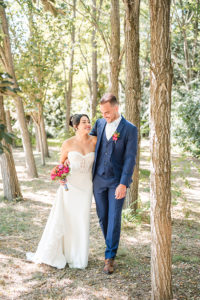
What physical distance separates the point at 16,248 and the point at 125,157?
7.11 feet

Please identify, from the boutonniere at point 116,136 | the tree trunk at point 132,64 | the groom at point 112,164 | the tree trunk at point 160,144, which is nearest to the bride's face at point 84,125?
the groom at point 112,164

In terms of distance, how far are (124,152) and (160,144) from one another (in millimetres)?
1078

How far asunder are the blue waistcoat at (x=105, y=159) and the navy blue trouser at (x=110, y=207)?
0.25 feet

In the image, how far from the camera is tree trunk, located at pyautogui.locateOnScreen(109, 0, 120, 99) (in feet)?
19.1

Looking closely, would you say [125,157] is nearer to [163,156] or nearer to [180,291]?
[163,156]

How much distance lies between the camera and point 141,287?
10.4 feet

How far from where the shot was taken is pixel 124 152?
3568 mm

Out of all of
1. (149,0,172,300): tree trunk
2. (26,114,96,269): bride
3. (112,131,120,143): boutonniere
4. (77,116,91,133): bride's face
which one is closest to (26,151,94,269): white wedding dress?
(26,114,96,269): bride

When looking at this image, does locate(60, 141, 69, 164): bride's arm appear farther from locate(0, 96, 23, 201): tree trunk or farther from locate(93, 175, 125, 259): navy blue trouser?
locate(0, 96, 23, 201): tree trunk

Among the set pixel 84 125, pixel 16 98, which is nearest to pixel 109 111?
pixel 84 125

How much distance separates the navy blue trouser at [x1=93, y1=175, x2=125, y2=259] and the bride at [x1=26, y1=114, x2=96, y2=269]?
0.66 ft

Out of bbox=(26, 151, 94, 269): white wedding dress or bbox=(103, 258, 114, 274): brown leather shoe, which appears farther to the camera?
bbox=(26, 151, 94, 269): white wedding dress

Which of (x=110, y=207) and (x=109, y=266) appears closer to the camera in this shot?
(x=109, y=266)

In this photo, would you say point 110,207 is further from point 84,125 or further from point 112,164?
point 84,125
